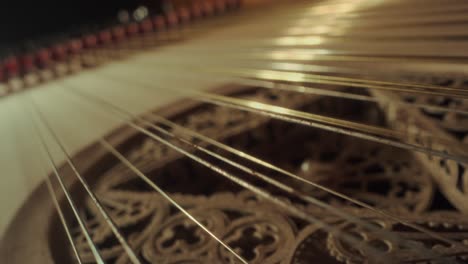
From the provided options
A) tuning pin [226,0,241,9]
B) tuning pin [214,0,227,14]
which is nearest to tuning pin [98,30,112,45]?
tuning pin [214,0,227,14]

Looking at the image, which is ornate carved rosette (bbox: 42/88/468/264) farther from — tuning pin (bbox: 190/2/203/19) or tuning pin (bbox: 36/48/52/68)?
tuning pin (bbox: 190/2/203/19)

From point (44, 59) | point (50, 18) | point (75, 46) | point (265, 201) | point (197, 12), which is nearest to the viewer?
point (265, 201)

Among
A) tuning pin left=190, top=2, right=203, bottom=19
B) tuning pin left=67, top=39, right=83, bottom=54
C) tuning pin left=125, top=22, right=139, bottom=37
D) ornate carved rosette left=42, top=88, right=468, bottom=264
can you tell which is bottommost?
ornate carved rosette left=42, top=88, right=468, bottom=264

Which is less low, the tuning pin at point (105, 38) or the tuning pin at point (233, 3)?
the tuning pin at point (233, 3)

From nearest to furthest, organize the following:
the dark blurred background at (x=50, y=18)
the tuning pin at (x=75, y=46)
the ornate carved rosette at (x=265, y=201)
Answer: the ornate carved rosette at (x=265, y=201) → the tuning pin at (x=75, y=46) → the dark blurred background at (x=50, y=18)

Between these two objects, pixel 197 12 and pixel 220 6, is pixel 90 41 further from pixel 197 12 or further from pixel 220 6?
pixel 220 6

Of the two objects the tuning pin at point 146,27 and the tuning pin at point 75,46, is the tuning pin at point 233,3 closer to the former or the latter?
the tuning pin at point 146,27

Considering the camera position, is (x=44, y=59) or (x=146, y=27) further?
(x=146, y=27)

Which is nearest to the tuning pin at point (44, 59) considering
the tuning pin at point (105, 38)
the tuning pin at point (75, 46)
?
the tuning pin at point (75, 46)

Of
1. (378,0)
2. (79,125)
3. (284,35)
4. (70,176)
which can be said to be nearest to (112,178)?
(70,176)

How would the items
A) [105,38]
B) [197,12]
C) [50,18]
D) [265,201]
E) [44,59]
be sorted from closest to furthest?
[265,201]
[44,59]
[105,38]
[197,12]
[50,18]

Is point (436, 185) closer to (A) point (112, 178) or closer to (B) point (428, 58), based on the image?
(B) point (428, 58)

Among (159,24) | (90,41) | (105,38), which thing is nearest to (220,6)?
(159,24)

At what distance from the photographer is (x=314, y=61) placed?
4.78 ft
